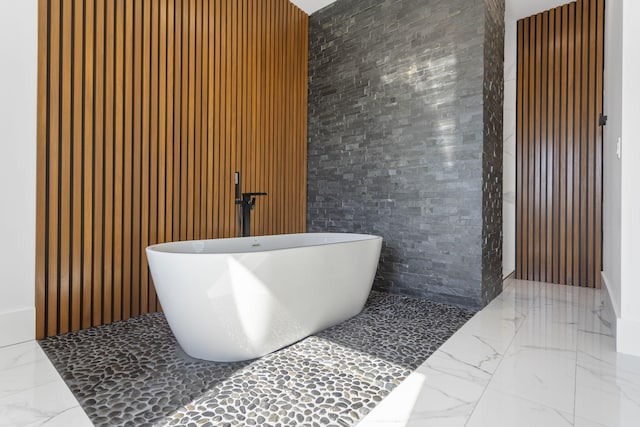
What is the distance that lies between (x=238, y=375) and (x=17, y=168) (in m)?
1.63

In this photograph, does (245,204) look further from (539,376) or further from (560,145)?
(560,145)

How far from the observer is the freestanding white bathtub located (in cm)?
156

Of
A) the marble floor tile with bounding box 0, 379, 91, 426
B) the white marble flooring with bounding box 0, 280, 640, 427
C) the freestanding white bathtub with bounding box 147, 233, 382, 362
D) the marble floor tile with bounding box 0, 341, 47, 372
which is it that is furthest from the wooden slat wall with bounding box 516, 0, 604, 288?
the marble floor tile with bounding box 0, 341, 47, 372

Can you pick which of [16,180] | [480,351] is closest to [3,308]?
[16,180]

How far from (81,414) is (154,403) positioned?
24 cm

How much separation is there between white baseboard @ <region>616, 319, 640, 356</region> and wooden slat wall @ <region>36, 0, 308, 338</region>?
8.46ft

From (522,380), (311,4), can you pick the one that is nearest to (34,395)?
(522,380)

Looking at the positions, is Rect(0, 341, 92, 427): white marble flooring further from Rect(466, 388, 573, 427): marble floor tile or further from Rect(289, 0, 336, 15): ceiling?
Rect(289, 0, 336, 15): ceiling

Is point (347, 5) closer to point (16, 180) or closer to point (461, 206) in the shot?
point (461, 206)

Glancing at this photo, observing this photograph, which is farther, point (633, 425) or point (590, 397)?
point (590, 397)

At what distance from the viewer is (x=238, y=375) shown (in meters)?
1.54

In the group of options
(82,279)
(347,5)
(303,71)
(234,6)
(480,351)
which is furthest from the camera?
(303,71)

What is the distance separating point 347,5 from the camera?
3373 mm

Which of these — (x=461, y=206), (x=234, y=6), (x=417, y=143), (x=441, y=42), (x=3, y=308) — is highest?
(x=234, y=6)
